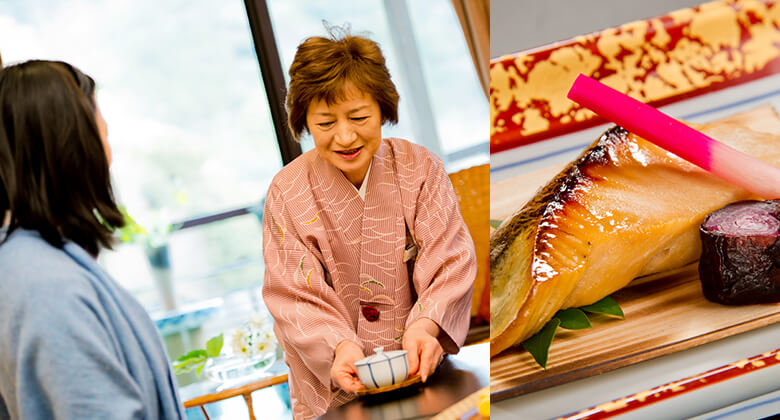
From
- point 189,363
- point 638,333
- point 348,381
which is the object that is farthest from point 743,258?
point 189,363

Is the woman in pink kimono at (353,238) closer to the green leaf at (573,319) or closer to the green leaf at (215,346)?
the green leaf at (573,319)

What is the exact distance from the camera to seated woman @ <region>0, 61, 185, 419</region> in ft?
1.88

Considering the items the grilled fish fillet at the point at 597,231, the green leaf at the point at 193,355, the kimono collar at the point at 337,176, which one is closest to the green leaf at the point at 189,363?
the green leaf at the point at 193,355

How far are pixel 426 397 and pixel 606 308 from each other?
24 cm

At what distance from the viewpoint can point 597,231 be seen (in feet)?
2.46

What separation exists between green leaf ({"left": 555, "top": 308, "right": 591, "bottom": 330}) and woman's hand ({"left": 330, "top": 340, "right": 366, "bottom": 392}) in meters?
0.26

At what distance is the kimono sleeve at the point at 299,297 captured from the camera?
2.84 ft

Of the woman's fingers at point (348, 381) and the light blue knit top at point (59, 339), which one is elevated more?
the light blue knit top at point (59, 339)

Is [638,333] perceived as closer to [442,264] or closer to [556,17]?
[442,264]

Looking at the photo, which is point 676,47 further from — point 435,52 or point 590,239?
point 435,52

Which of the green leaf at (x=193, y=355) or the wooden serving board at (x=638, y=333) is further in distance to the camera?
the green leaf at (x=193, y=355)

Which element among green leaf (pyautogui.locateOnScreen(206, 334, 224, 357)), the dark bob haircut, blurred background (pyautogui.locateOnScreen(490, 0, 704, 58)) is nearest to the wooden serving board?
the dark bob haircut

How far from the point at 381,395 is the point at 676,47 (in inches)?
38.9

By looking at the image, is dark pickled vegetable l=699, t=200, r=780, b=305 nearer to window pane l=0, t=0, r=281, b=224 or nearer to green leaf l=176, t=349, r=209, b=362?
green leaf l=176, t=349, r=209, b=362
